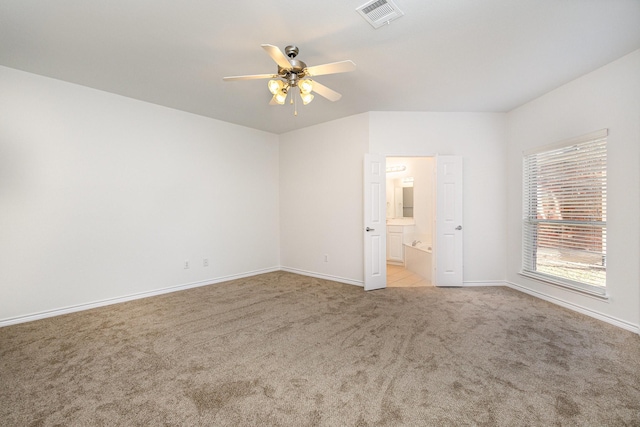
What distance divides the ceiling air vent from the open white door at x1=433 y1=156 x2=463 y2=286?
2.59 meters

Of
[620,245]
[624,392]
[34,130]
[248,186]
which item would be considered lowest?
[624,392]

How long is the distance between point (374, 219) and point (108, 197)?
12.3ft

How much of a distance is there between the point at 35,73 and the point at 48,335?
115 inches

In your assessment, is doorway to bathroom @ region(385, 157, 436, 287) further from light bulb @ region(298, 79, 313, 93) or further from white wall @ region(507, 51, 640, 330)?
light bulb @ region(298, 79, 313, 93)

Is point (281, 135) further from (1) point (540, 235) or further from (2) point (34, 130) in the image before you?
(1) point (540, 235)

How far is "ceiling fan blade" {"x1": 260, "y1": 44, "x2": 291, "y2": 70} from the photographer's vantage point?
1.97 m

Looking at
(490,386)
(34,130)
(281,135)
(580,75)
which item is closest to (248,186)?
(281,135)

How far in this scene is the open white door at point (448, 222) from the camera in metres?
4.38

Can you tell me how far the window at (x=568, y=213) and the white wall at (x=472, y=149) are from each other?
1.31 ft

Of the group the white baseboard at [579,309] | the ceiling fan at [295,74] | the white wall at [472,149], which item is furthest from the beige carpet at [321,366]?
the ceiling fan at [295,74]

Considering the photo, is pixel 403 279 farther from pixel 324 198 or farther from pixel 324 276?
pixel 324 198

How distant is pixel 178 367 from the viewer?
7.16ft

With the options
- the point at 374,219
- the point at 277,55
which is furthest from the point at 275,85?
the point at 374,219

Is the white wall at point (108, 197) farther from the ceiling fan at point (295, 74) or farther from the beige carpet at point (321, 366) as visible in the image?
the ceiling fan at point (295, 74)
